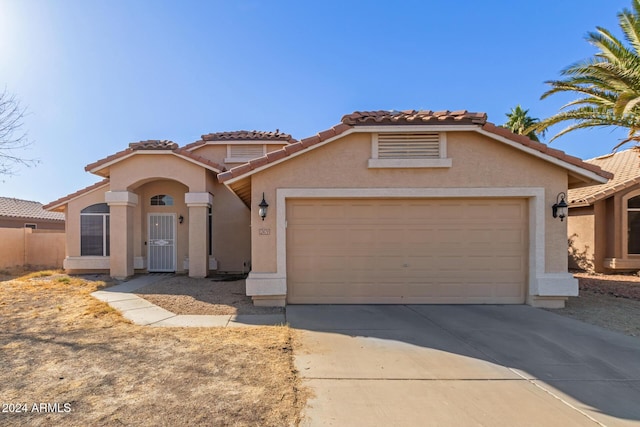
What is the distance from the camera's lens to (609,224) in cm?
1245

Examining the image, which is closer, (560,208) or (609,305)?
(560,208)

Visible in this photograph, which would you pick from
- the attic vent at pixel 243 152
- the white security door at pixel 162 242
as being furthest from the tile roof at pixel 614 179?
the white security door at pixel 162 242

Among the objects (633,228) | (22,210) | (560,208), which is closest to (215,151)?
(560,208)

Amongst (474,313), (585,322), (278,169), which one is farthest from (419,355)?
(278,169)

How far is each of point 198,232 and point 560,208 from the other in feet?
35.0

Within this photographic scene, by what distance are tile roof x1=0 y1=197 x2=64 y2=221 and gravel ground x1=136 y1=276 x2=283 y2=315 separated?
20114 millimetres

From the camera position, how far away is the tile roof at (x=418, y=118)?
709 centimetres

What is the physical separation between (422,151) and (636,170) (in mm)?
11792

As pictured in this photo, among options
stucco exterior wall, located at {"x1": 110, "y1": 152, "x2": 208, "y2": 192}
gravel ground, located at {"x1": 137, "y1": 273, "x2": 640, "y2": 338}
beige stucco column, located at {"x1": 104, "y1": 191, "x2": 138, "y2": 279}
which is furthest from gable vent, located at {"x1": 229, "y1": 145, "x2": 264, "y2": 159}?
gravel ground, located at {"x1": 137, "y1": 273, "x2": 640, "y2": 338}

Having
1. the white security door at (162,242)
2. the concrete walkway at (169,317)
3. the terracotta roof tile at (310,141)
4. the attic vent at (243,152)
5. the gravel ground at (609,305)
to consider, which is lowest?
the gravel ground at (609,305)

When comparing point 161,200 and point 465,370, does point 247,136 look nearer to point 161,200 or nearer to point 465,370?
point 161,200

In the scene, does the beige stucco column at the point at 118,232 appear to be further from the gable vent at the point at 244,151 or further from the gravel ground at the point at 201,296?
the gable vent at the point at 244,151

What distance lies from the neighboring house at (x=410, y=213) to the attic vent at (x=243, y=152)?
6.26 metres

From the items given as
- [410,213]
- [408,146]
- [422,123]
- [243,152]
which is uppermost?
[243,152]
